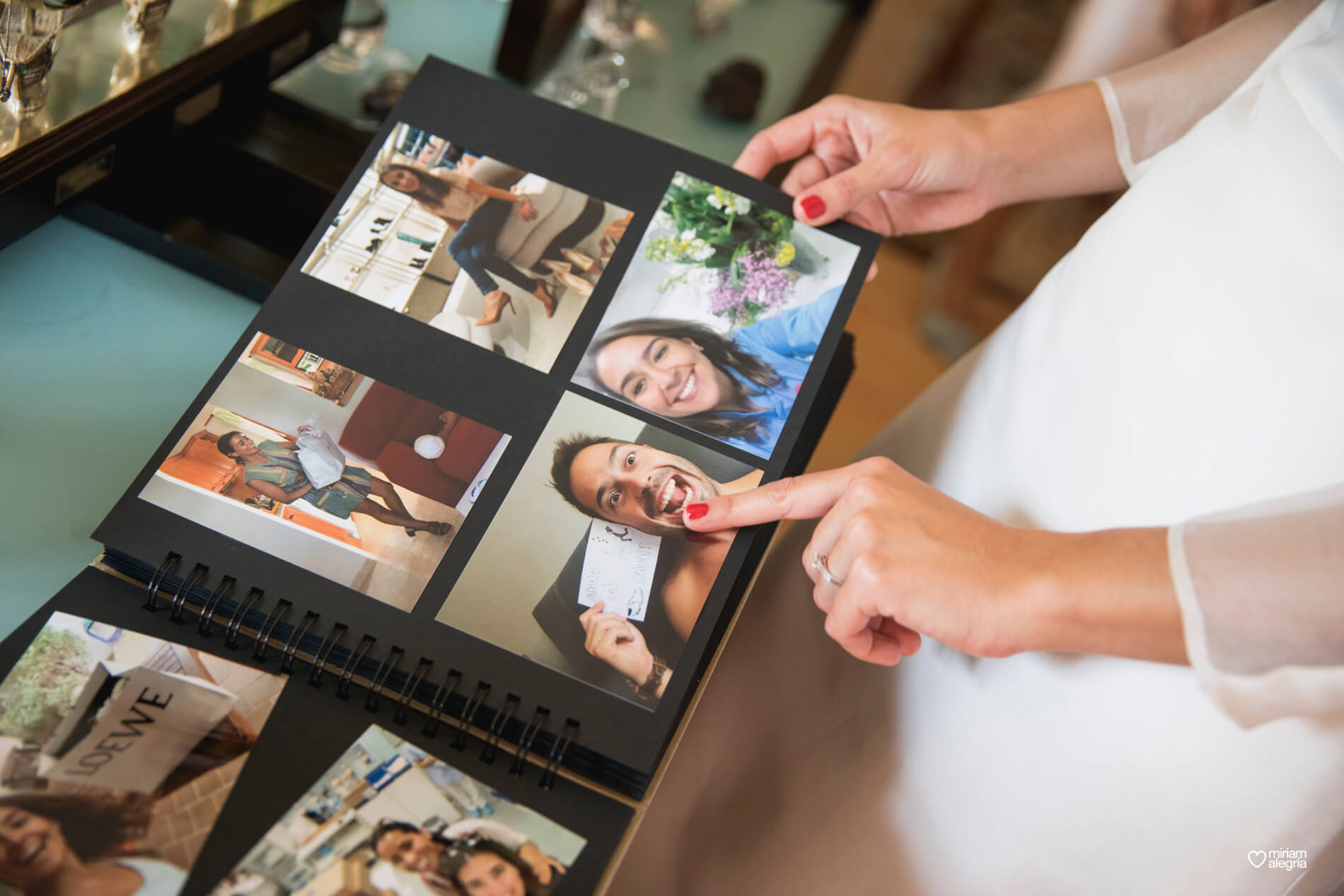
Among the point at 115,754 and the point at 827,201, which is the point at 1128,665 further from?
the point at 115,754

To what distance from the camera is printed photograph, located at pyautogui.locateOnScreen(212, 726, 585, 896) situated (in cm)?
44

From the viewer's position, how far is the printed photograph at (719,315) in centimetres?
60

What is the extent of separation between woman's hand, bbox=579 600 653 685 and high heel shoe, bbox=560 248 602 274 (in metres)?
0.23

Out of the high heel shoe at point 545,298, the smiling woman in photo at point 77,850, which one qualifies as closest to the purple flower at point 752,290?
the high heel shoe at point 545,298

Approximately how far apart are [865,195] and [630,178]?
0.60 ft

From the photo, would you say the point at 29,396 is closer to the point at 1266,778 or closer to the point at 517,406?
the point at 517,406

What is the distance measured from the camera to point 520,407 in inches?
22.6

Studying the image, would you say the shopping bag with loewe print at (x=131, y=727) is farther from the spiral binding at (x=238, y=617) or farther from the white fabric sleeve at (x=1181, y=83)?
the white fabric sleeve at (x=1181, y=83)

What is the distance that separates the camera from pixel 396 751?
485 millimetres

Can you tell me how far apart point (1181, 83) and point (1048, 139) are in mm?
112

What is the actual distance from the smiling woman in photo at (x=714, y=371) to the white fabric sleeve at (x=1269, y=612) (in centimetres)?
25

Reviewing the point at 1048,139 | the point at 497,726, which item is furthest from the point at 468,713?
the point at 1048,139

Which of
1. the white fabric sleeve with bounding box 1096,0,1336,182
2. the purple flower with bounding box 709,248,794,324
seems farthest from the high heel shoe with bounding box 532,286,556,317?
the white fabric sleeve with bounding box 1096,0,1336,182

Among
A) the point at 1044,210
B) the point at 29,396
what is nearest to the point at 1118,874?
the point at 29,396
